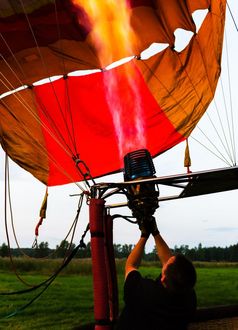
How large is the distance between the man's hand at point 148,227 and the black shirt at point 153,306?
40 centimetres

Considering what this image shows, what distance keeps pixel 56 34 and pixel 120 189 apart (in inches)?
156

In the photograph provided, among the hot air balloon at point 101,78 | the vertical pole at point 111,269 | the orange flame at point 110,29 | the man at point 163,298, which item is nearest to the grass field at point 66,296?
the hot air balloon at point 101,78

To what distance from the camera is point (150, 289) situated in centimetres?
204

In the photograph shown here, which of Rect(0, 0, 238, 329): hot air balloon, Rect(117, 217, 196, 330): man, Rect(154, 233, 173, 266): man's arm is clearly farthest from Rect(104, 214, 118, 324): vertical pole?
Rect(0, 0, 238, 329): hot air balloon

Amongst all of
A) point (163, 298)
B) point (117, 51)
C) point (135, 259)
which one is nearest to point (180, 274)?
point (163, 298)

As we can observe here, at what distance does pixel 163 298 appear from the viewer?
2008 millimetres

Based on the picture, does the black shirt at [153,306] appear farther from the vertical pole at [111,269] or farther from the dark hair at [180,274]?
the vertical pole at [111,269]

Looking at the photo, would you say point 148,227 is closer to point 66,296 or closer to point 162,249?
point 162,249

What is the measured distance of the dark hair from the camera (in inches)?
75.3

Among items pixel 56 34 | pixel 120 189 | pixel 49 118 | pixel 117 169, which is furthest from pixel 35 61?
pixel 120 189

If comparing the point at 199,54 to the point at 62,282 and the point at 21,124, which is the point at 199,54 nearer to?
the point at 21,124

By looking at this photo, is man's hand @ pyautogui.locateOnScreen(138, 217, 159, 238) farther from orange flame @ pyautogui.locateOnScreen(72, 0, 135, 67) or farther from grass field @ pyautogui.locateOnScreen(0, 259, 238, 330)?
grass field @ pyautogui.locateOnScreen(0, 259, 238, 330)

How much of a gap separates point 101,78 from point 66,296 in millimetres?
7700

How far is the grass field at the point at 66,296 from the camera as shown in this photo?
10664 millimetres
